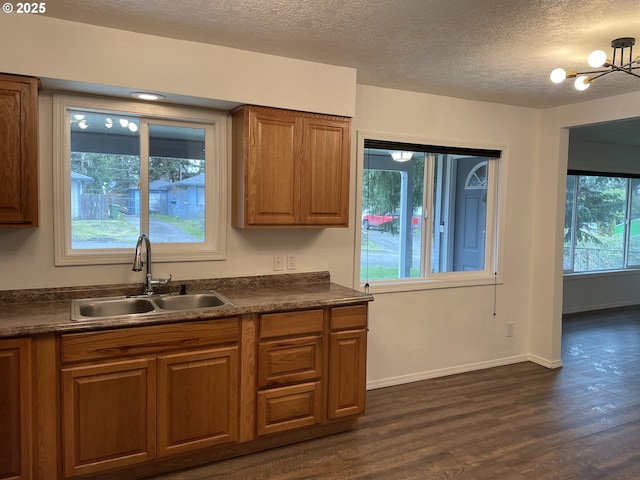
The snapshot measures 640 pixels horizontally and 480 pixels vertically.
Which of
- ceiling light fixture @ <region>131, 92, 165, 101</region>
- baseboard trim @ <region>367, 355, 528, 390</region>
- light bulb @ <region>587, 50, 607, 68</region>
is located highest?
light bulb @ <region>587, 50, 607, 68</region>

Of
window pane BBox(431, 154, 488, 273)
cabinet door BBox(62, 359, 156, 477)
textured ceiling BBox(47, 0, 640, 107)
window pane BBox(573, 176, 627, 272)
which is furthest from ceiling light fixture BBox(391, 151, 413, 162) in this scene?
window pane BBox(573, 176, 627, 272)

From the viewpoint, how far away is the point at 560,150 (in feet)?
13.8

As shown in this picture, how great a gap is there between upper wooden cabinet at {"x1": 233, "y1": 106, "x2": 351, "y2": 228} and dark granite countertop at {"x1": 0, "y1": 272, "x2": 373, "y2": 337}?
44 centimetres

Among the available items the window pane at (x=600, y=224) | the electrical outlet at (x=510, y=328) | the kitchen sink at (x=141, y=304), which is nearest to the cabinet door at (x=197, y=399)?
the kitchen sink at (x=141, y=304)

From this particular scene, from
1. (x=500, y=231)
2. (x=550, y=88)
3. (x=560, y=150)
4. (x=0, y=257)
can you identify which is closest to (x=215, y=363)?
→ (x=0, y=257)

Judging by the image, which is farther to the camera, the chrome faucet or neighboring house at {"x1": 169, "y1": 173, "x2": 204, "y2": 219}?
neighboring house at {"x1": 169, "y1": 173, "x2": 204, "y2": 219}

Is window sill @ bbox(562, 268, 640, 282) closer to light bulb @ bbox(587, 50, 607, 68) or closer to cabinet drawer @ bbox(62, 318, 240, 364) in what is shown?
light bulb @ bbox(587, 50, 607, 68)

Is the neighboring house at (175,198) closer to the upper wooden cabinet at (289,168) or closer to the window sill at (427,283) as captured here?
the upper wooden cabinet at (289,168)

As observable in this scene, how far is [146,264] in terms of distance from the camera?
2.90m

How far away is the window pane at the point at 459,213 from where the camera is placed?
4074mm

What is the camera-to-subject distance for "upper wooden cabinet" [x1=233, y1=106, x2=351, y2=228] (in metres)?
2.91

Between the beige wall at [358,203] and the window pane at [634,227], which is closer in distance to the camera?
the beige wall at [358,203]

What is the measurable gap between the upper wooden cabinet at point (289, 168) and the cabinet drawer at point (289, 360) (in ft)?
2.48

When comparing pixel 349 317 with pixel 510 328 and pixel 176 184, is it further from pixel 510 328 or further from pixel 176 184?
pixel 510 328
